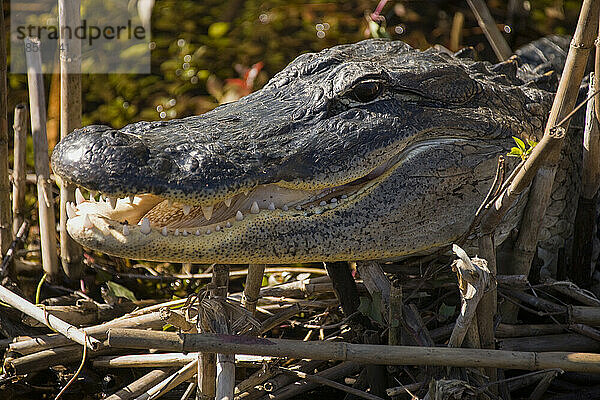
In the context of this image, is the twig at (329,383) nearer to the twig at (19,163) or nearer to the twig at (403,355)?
the twig at (403,355)

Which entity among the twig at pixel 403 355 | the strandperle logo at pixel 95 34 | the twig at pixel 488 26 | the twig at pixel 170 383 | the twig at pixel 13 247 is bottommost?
the twig at pixel 170 383

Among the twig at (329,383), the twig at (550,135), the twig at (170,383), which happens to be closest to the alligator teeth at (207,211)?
the twig at (170,383)

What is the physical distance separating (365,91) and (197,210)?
759 mm

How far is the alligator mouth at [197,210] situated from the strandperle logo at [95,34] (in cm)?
283

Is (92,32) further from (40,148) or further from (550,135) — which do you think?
(550,135)

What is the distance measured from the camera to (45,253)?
3230 millimetres

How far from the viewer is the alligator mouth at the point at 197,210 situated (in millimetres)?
2252

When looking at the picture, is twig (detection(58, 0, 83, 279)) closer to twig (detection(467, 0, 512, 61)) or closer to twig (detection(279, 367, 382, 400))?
twig (detection(279, 367, 382, 400))

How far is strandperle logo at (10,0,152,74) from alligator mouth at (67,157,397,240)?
2.83 meters

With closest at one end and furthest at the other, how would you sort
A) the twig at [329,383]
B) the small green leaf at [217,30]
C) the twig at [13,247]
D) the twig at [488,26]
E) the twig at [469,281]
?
the twig at [469,281]
the twig at [329,383]
the twig at [13,247]
the twig at [488,26]
the small green leaf at [217,30]

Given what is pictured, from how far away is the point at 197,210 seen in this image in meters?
2.38

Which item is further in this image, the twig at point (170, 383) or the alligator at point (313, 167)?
the twig at point (170, 383)

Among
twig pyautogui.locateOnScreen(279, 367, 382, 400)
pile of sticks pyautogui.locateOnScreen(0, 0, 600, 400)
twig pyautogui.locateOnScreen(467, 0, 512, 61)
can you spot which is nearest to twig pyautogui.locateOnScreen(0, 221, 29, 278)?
pile of sticks pyautogui.locateOnScreen(0, 0, 600, 400)

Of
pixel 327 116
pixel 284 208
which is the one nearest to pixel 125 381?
pixel 284 208
